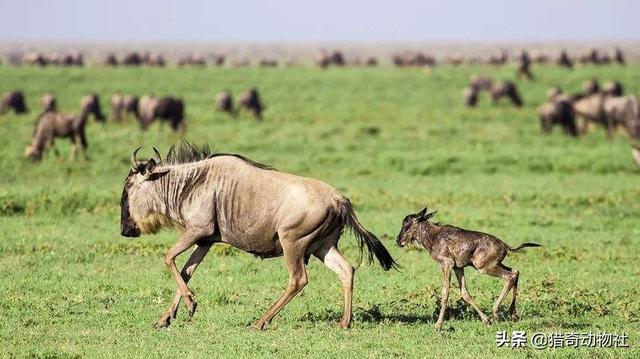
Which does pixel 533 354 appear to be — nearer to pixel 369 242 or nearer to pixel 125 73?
pixel 369 242

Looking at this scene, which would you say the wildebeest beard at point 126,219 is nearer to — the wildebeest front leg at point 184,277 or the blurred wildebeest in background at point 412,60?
the wildebeest front leg at point 184,277

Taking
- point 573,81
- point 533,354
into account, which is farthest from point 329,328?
point 573,81

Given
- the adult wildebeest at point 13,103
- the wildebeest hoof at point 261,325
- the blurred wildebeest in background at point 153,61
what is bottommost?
the blurred wildebeest in background at point 153,61

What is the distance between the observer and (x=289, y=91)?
163 feet

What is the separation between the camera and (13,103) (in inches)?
1597

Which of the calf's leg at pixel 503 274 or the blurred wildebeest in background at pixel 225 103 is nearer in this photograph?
the calf's leg at pixel 503 274

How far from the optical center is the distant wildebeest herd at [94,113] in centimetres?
2752

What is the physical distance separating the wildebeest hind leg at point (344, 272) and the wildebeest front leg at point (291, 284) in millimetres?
361

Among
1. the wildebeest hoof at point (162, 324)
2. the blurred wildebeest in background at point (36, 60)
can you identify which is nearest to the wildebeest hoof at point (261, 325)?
the wildebeest hoof at point (162, 324)

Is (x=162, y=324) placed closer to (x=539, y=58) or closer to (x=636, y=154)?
(x=636, y=154)

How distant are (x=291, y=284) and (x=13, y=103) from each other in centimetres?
3233

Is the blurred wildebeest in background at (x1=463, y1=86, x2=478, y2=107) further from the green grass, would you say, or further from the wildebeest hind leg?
the wildebeest hind leg

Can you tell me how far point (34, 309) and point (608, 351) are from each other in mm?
5735

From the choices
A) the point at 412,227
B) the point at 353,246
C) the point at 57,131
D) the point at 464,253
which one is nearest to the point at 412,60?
the point at 57,131
